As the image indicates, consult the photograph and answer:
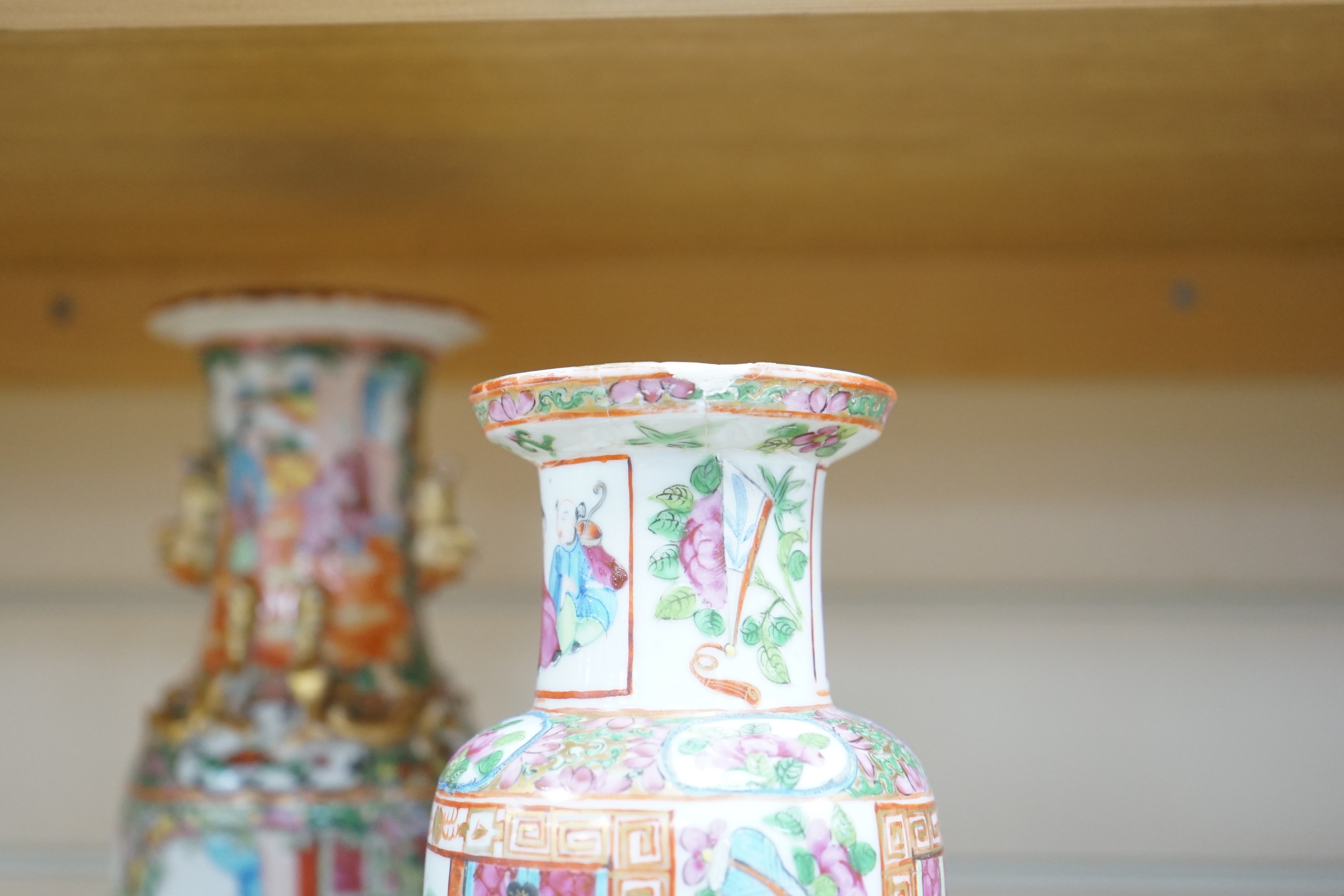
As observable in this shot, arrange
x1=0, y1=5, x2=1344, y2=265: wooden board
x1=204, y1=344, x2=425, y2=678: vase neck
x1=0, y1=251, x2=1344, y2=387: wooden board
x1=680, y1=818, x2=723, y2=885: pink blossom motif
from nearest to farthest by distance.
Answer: x1=680, y1=818, x2=723, y2=885: pink blossom motif → x1=0, y1=5, x2=1344, y2=265: wooden board → x1=204, y1=344, x2=425, y2=678: vase neck → x1=0, y1=251, x2=1344, y2=387: wooden board

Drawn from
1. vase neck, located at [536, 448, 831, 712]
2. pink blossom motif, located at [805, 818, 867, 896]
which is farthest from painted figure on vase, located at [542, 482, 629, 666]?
pink blossom motif, located at [805, 818, 867, 896]

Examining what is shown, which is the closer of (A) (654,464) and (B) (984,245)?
(A) (654,464)

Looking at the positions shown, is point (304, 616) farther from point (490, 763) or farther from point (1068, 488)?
point (1068, 488)

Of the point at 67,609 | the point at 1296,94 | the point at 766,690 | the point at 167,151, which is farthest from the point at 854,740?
the point at 67,609

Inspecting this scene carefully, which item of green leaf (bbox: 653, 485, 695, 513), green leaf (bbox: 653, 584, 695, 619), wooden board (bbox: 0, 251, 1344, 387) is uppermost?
wooden board (bbox: 0, 251, 1344, 387)

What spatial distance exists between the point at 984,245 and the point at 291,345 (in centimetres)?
41

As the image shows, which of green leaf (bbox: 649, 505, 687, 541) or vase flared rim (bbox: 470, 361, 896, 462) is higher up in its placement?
vase flared rim (bbox: 470, 361, 896, 462)

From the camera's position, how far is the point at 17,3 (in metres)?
0.48

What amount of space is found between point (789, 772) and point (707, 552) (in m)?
0.08

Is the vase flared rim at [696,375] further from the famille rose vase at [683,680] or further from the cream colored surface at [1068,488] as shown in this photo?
the cream colored surface at [1068,488]

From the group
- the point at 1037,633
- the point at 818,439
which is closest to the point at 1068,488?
the point at 1037,633

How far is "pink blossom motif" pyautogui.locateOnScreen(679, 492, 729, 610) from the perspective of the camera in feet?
1.54

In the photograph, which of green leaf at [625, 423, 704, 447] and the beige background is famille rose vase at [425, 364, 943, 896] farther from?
the beige background

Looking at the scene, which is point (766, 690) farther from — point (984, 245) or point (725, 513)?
point (984, 245)
